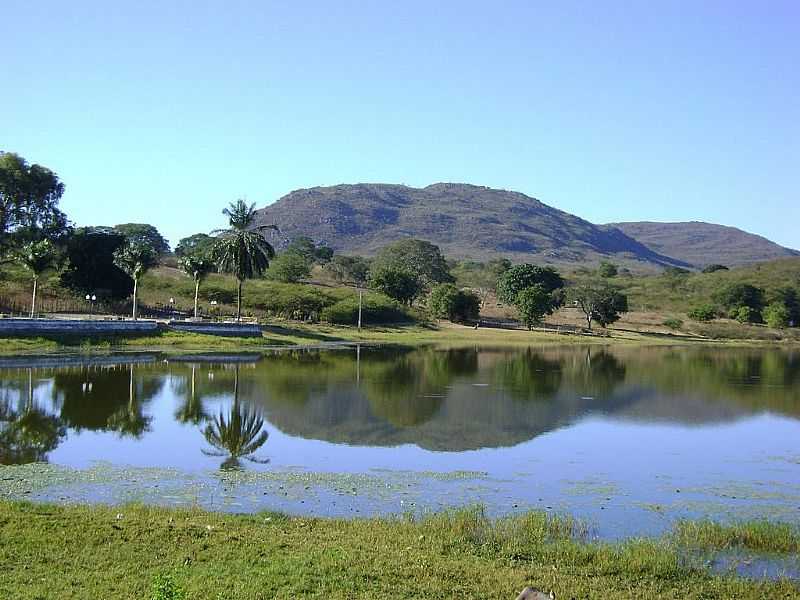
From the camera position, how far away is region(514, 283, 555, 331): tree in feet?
388

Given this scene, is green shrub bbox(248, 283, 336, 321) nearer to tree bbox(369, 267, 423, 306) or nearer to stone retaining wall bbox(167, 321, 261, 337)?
tree bbox(369, 267, 423, 306)

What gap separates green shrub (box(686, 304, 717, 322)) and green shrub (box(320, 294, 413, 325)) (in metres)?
56.0

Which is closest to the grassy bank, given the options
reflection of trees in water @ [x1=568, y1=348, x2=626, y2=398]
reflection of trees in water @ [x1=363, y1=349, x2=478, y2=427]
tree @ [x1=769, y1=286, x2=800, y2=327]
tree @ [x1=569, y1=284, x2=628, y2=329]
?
reflection of trees in water @ [x1=363, y1=349, x2=478, y2=427]

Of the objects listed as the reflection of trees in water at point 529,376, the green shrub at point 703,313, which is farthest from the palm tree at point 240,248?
the green shrub at point 703,313

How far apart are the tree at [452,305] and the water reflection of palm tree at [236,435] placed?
87.0m

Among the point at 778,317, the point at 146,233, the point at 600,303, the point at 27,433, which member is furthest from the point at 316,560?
the point at 146,233

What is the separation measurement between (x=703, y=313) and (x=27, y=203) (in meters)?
108

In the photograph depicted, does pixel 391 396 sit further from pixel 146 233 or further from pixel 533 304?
pixel 146 233

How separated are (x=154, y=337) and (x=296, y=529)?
177 feet

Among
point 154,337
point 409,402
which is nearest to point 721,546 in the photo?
point 409,402

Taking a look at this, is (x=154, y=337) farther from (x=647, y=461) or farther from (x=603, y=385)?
(x=647, y=461)

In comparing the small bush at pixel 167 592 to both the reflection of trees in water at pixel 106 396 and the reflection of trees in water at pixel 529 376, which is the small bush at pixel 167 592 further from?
the reflection of trees in water at pixel 529 376

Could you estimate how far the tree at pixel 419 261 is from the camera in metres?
166

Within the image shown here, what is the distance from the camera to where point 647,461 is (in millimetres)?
25375
